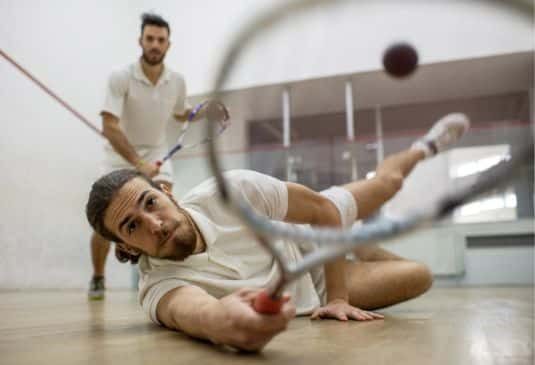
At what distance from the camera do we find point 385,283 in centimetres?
132

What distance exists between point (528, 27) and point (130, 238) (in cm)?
76

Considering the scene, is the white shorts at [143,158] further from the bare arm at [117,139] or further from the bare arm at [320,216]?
the bare arm at [320,216]

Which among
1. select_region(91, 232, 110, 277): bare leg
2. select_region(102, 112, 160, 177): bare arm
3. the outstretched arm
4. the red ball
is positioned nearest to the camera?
the outstretched arm

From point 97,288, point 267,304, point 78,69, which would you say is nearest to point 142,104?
point 97,288

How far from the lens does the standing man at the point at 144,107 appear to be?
2.34 metres

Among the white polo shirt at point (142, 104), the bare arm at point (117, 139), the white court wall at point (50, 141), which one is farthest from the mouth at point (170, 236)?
the white court wall at point (50, 141)

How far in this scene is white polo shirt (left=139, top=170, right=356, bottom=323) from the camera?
39.3 inches

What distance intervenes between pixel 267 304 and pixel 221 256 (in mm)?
508

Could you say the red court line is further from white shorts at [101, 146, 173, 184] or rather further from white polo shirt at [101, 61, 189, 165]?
white shorts at [101, 146, 173, 184]

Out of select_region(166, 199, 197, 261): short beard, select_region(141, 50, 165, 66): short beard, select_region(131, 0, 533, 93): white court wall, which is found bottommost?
select_region(166, 199, 197, 261): short beard

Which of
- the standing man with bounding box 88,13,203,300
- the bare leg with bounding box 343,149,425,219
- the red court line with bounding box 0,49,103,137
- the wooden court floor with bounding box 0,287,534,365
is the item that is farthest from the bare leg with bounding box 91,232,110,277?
the bare leg with bounding box 343,149,425,219

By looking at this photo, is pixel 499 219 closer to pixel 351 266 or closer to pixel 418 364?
pixel 351 266

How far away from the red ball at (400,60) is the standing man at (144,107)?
1141 millimetres

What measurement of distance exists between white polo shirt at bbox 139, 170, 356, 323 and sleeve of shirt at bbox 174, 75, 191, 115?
1.45 metres
